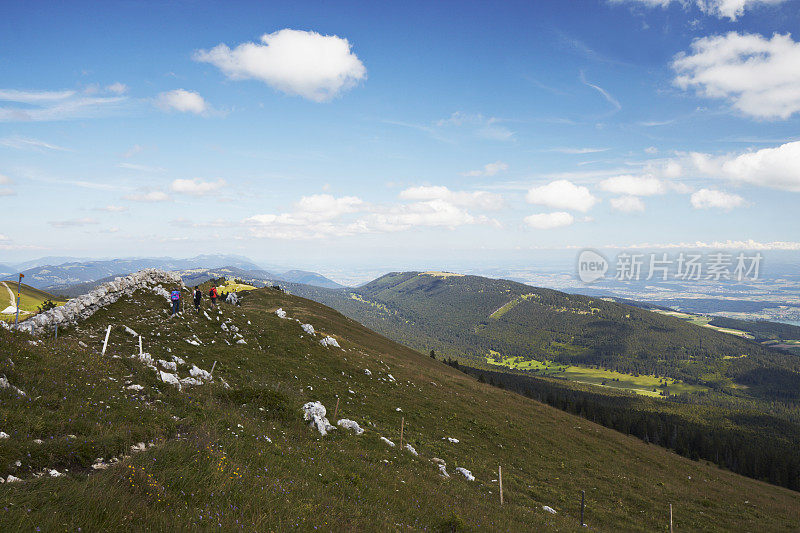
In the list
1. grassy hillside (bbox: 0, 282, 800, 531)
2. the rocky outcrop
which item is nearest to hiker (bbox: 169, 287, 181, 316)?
grassy hillside (bbox: 0, 282, 800, 531)

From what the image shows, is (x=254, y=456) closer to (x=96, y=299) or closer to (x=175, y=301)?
(x=96, y=299)

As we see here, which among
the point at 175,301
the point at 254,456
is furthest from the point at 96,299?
the point at 254,456

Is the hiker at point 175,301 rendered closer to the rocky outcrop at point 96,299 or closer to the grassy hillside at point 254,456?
the grassy hillside at point 254,456

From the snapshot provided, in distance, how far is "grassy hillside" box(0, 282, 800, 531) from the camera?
27.2 feet

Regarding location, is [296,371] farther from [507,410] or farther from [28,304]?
[28,304]

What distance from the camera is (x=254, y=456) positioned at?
12.6 m

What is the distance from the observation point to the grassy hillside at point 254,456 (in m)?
8.28

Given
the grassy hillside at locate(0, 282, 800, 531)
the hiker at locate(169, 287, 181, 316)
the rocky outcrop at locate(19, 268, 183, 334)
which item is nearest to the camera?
the grassy hillside at locate(0, 282, 800, 531)

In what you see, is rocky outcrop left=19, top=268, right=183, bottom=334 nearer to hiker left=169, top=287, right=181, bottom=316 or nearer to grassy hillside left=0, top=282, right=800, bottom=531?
grassy hillside left=0, top=282, right=800, bottom=531

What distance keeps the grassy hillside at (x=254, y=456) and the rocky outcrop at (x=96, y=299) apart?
0.89 metres

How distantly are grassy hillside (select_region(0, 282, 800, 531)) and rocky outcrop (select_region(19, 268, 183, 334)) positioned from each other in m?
0.89

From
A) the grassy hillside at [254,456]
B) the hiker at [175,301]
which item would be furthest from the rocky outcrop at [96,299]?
the hiker at [175,301]

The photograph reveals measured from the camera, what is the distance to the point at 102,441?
1022 cm

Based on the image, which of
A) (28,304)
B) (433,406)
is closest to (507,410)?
(433,406)
